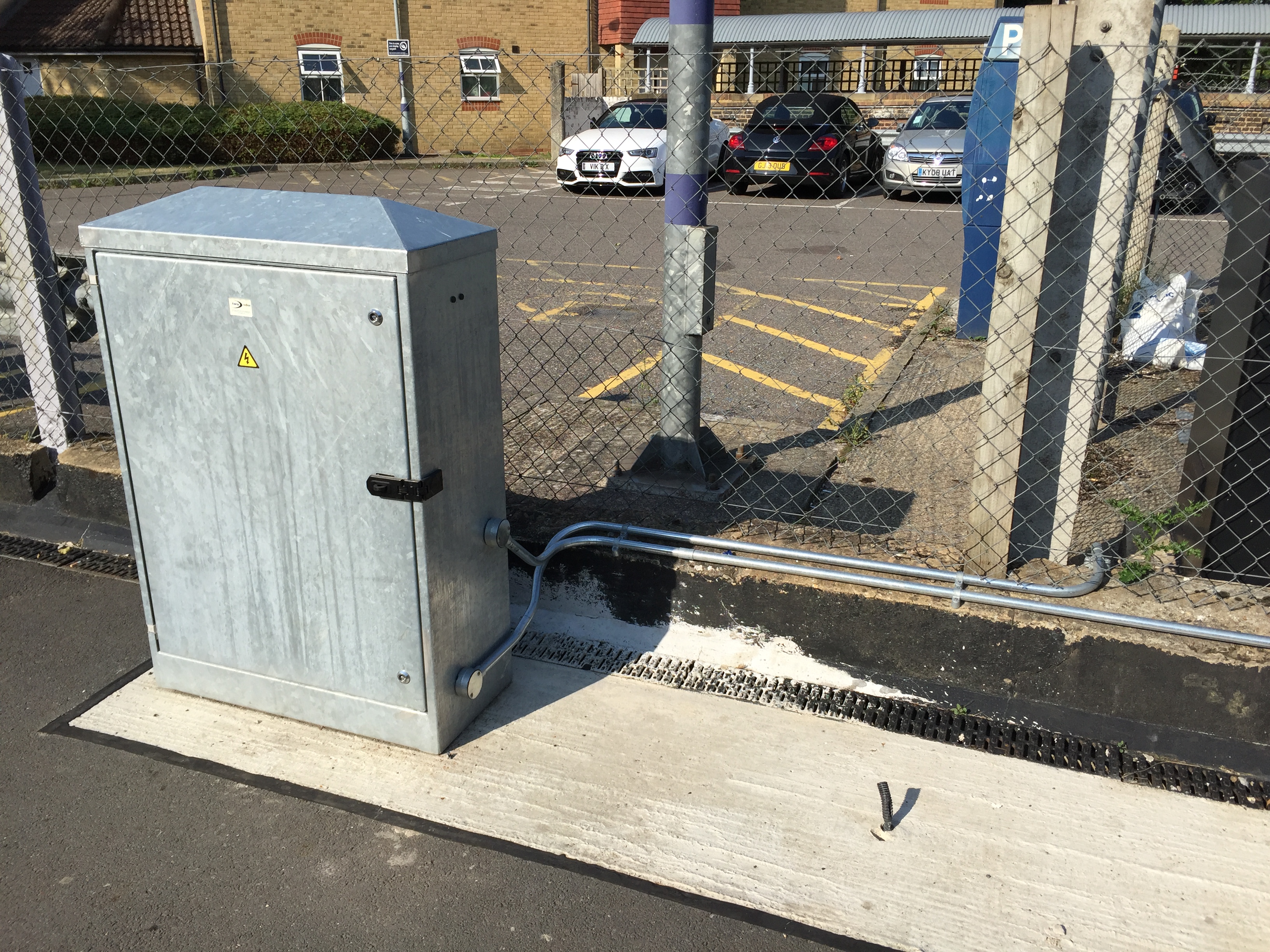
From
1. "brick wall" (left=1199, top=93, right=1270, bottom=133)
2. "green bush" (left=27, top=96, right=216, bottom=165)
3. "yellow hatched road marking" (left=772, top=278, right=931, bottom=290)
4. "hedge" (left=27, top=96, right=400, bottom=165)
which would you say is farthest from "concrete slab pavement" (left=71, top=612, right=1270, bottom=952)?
"green bush" (left=27, top=96, right=216, bottom=165)

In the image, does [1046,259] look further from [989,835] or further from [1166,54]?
[1166,54]

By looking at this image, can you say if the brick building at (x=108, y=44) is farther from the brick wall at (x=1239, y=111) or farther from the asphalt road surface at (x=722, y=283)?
the brick wall at (x=1239, y=111)

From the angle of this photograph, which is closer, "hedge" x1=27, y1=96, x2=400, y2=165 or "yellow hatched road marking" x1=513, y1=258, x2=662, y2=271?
"yellow hatched road marking" x1=513, y1=258, x2=662, y2=271

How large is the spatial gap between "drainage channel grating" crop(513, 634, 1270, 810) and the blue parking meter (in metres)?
3.74

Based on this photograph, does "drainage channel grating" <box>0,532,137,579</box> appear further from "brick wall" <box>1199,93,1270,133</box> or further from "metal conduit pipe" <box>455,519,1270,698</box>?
"brick wall" <box>1199,93,1270,133</box>

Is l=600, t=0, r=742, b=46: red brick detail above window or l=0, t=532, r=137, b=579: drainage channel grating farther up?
l=600, t=0, r=742, b=46: red brick detail above window

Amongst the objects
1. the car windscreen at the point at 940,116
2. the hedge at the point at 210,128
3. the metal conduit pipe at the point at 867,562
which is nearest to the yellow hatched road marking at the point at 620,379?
the metal conduit pipe at the point at 867,562

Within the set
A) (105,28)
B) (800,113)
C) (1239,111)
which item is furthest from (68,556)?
(105,28)

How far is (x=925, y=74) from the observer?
2494 centimetres

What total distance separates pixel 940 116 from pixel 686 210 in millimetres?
13888

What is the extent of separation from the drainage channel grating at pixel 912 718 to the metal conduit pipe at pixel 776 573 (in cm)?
28

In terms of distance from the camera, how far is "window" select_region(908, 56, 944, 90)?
23.7m

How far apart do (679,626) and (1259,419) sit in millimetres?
1936

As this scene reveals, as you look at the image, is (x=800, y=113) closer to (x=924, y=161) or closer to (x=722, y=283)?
(x=924, y=161)
